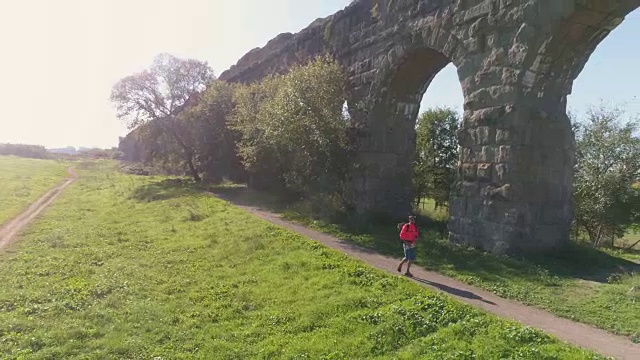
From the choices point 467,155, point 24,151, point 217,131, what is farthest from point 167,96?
point 24,151

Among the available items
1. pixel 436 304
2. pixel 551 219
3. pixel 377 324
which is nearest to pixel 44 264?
pixel 377 324

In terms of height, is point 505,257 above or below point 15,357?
above

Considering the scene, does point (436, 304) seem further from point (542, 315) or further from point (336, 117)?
point (336, 117)

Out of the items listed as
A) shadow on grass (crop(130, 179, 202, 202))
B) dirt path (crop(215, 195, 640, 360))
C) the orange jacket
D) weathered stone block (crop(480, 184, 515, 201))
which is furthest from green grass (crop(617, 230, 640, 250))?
shadow on grass (crop(130, 179, 202, 202))

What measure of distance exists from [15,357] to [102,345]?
1014 millimetres

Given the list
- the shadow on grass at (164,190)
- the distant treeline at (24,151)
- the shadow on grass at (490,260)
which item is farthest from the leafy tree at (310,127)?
the distant treeline at (24,151)

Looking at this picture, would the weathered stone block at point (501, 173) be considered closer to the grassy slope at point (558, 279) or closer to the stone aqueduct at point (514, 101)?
the stone aqueduct at point (514, 101)

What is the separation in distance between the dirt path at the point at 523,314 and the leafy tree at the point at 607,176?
40.8 ft

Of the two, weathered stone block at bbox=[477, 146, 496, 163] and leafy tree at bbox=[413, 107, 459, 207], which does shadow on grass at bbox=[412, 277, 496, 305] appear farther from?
leafy tree at bbox=[413, 107, 459, 207]

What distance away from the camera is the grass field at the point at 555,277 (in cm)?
679

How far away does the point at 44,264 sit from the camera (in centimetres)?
1056

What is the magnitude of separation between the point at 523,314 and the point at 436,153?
→ 46.6 ft

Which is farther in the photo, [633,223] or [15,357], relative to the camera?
[633,223]

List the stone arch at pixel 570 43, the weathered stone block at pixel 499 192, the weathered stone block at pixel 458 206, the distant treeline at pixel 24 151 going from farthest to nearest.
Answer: the distant treeline at pixel 24 151 < the weathered stone block at pixel 458 206 < the weathered stone block at pixel 499 192 < the stone arch at pixel 570 43
